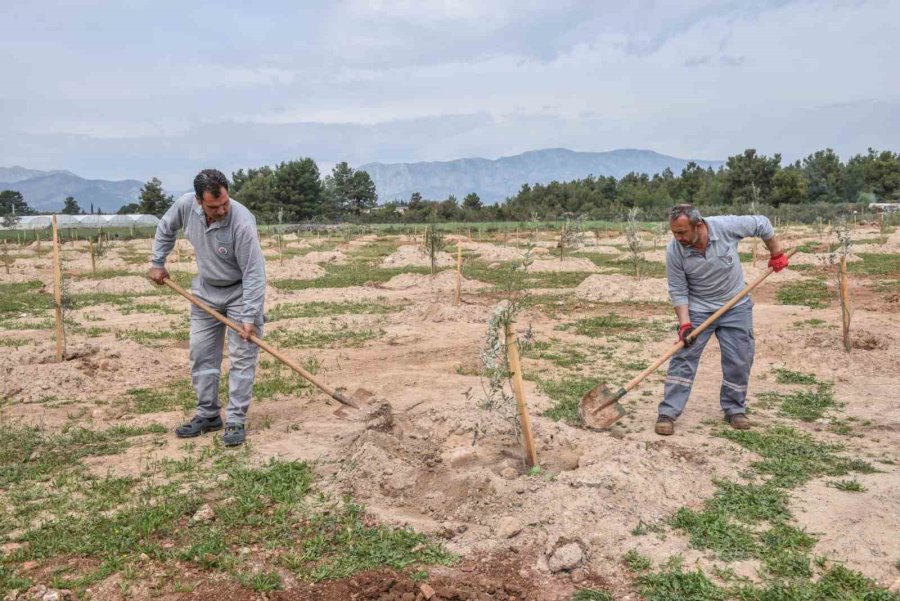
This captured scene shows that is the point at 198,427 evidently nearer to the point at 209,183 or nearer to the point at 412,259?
the point at 209,183

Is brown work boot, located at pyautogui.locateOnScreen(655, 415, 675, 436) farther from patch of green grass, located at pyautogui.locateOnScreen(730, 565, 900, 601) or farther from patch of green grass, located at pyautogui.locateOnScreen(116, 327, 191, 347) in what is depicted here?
patch of green grass, located at pyautogui.locateOnScreen(116, 327, 191, 347)

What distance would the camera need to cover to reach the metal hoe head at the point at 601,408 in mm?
5125

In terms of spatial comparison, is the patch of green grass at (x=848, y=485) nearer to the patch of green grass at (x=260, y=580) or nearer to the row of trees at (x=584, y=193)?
the patch of green grass at (x=260, y=580)

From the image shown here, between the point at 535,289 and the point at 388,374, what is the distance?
8.17 m

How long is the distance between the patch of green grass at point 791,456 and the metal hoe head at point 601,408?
79 centimetres

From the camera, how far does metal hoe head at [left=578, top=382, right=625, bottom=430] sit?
5.12 metres

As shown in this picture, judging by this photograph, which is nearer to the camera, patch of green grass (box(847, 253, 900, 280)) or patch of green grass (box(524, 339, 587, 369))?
patch of green grass (box(524, 339, 587, 369))

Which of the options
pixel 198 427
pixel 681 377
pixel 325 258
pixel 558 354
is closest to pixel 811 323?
pixel 558 354

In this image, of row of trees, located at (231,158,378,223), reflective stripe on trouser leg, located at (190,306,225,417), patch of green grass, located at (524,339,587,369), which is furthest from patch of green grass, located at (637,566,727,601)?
row of trees, located at (231,158,378,223)

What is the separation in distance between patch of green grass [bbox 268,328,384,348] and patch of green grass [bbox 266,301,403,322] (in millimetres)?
1480

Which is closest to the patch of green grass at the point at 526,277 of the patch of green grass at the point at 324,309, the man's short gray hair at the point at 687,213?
the patch of green grass at the point at 324,309

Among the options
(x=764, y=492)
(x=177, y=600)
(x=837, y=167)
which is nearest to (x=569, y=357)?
(x=764, y=492)

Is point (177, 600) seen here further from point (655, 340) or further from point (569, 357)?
point (655, 340)

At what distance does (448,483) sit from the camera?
4074 millimetres
